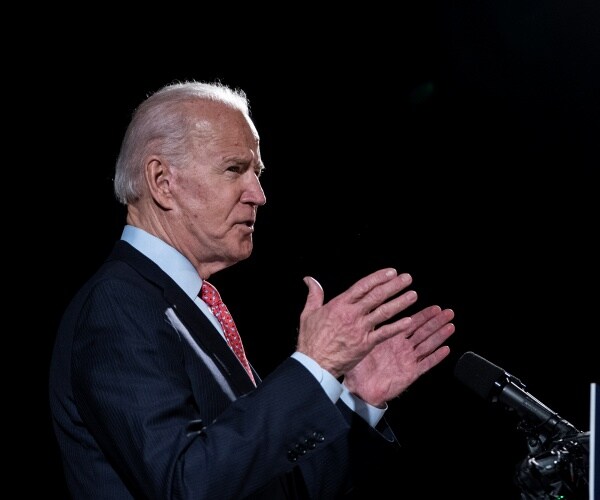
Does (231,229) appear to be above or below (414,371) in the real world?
above

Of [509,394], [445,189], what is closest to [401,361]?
[509,394]

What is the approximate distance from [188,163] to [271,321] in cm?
153

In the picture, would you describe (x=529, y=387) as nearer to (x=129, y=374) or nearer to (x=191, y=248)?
(x=191, y=248)

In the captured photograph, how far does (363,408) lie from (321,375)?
0.35 m

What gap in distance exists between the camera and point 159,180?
4.77 ft

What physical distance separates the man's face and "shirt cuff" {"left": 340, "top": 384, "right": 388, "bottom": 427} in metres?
0.37

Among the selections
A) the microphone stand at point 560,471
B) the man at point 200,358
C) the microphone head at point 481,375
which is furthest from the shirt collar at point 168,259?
the microphone stand at point 560,471

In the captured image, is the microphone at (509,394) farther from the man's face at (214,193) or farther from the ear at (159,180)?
the ear at (159,180)

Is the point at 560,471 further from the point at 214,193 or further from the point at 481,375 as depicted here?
the point at 214,193

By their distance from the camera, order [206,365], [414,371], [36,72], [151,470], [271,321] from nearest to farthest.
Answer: [151,470] < [206,365] < [414,371] < [36,72] < [271,321]

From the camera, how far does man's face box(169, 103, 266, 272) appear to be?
144 centimetres

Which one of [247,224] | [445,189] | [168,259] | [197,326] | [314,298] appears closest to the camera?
[314,298]

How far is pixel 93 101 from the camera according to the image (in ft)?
8.06

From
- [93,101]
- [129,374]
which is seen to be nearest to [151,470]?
[129,374]
